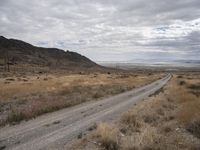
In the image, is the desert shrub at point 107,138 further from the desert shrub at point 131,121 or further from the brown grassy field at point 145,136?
the desert shrub at point 131,121

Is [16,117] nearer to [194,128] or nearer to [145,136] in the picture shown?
[145,136]

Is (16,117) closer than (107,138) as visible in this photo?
No

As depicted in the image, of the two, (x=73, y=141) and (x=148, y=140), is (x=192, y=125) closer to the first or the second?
(x=148, y=140)

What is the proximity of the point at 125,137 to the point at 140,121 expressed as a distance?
2833 mm

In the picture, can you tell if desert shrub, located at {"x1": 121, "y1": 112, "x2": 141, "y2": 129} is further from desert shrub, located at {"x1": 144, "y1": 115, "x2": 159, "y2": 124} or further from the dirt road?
the dirt road

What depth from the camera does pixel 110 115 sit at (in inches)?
661

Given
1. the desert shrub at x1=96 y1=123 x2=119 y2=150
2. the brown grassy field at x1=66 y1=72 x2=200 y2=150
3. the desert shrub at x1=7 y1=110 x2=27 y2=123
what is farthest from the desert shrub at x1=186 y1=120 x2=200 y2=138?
the desert shrub at x1=7 y1=110 x2=27 y2=123

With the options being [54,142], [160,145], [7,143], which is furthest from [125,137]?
[7,143]

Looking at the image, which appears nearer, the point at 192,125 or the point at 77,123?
the point at 192,125

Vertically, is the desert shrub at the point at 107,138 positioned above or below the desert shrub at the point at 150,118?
above

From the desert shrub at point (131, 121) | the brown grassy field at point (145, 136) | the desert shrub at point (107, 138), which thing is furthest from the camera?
the desert shrub at point (131, 121)

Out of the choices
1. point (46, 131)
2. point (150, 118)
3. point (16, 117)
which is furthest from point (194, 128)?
point (16, 117)

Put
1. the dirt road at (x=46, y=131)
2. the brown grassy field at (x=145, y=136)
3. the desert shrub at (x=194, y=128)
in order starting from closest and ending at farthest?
the brown grassy field at (x=145, y=136)
the dirt road at (x=46, y=131)
the desert shrub at (x=194, y=128)

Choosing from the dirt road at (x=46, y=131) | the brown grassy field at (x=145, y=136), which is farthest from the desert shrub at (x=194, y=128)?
the dirt road at (x=46, y=131)
